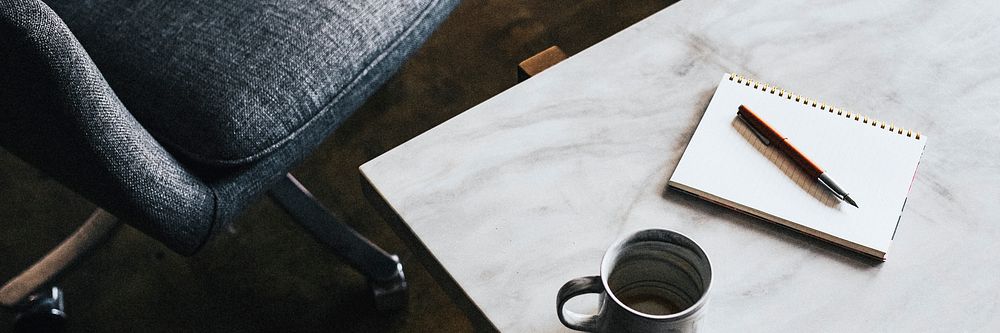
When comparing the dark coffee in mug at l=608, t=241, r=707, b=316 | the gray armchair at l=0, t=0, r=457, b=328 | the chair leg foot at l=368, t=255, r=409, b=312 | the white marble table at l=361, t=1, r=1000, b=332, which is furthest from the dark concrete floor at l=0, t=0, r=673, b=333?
the dark coffee in mug at l=608, t=241, r=707, b=316

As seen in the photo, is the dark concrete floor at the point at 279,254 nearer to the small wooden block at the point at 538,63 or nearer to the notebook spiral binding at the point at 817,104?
the small wooden block at the point at 538,63

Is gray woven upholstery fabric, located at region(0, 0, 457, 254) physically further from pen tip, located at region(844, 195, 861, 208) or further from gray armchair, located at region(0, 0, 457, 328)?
pen tip, located at region(844, 195, 861, 208)

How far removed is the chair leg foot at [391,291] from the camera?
0.98 meters

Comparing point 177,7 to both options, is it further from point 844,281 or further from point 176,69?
point 844,281

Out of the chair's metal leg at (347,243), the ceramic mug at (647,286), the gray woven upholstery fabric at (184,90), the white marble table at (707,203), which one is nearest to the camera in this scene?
the ceramic mug at (647,286)

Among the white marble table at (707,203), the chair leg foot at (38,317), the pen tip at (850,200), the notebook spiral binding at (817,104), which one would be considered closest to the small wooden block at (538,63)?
the white marble table at (707,203)

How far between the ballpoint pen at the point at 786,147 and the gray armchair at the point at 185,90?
13.6 inches

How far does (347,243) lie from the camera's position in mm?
953

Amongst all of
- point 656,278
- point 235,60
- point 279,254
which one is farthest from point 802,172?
point 279,254

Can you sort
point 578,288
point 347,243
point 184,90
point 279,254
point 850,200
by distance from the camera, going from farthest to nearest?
point 279,254, point 347,243, point 184,90, point 850,200, point 578,288

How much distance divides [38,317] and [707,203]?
2.58 ft

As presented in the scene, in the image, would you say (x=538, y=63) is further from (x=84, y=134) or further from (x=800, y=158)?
(x=84, y=134)

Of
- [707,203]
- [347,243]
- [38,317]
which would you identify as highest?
[707,203]

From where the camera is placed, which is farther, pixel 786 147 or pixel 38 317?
pixel 38 317
